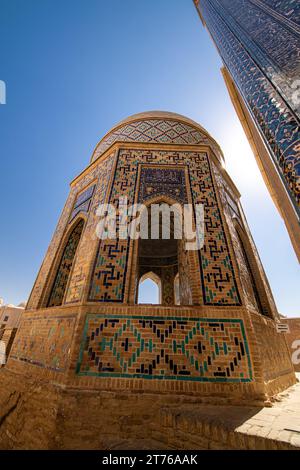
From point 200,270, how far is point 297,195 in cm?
202

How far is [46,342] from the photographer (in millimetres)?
2967

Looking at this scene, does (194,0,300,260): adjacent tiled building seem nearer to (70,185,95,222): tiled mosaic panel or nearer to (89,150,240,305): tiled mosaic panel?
(89,150,240,305): tiled mosaic panel

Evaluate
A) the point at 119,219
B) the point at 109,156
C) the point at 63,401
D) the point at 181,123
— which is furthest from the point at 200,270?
the point at 181,123

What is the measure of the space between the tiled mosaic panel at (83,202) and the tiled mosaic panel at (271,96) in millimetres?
3148

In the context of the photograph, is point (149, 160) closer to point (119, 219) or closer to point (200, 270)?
point (119, 219)

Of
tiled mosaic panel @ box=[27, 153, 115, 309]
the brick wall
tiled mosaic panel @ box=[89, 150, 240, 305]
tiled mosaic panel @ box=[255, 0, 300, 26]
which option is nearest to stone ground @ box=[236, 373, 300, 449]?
tiled mosaic panel @ box=[89, 150, 240, 305]

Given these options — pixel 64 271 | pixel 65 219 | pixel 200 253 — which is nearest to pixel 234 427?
pixel 200 253

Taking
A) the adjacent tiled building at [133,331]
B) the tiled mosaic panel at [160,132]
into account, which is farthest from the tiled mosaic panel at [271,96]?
the tiled mosaic panel at [160,132]

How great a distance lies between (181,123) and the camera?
5406 millimetres

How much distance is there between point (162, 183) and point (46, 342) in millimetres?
3203

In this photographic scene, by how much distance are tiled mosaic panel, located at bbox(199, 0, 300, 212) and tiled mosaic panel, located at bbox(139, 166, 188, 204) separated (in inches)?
70.3

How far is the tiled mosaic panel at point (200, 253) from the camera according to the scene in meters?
2.84

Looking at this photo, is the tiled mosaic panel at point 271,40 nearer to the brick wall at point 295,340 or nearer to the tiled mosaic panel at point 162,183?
the tiled mosaic panel at point 162,183

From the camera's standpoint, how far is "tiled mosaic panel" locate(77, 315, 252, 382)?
2342 mm
